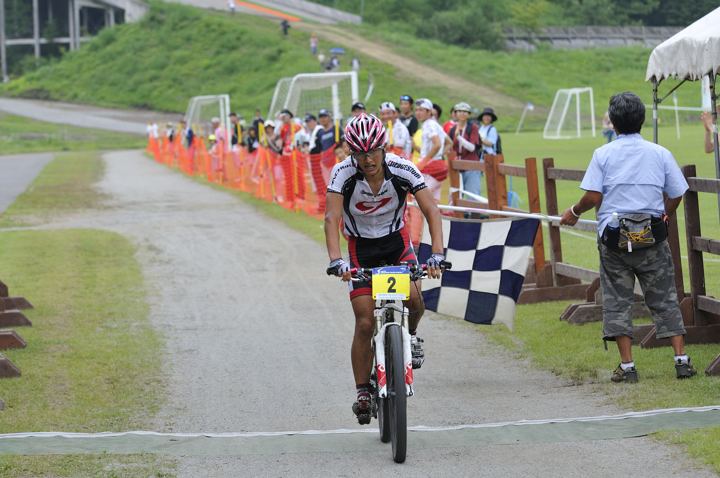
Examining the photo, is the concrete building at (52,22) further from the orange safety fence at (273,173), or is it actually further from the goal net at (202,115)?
the orange safety fence at (273,173)

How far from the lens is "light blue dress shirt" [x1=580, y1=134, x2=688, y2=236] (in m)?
8.05

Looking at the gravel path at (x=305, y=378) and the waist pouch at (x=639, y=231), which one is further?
the waist pouch at (x=639, y=231)

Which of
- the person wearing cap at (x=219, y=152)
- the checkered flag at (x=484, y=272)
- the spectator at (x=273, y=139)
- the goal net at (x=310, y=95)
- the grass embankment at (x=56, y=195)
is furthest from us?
the person wearing cap at (x=219, y=152)

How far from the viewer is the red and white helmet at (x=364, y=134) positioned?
22.4 ft

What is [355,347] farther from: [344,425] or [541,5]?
[541,5]

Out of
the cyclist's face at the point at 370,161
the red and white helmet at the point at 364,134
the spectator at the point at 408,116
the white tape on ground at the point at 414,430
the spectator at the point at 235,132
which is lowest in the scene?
the white tape on ground at the point at 414,430

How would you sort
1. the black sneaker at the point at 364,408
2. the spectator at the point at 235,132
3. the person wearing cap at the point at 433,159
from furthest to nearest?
the spectator at the point at 235,132 < the person wearing cap at the point at 433,159 < the black sneaker at the point at 364,408

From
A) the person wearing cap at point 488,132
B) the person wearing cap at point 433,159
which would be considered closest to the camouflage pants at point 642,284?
the person wearing cap at point 433,159

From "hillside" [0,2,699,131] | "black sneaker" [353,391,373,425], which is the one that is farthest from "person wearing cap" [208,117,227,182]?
"hillside" [0,2,699,131]

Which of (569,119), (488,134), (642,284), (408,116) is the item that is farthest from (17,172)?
(642,284)

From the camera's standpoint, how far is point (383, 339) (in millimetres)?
6738

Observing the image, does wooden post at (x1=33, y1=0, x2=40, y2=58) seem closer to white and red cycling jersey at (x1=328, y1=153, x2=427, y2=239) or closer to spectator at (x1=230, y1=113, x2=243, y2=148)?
spectator at (x1=230, y1=113, x2=243, y2=148)

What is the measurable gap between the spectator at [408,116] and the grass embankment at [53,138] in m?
45.4

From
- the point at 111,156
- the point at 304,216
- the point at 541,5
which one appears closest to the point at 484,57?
the point at 541,5
